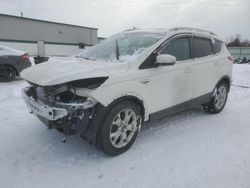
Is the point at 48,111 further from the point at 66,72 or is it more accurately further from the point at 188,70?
the point at 188,70

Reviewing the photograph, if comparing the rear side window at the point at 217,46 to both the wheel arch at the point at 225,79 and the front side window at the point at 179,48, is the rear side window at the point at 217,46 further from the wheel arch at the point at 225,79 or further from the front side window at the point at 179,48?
the front side window at the point at 179,48

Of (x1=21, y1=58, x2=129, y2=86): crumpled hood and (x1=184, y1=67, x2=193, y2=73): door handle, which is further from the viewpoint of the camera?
Result: (x1=184, y1=67, x2=193, y2=73): door handle

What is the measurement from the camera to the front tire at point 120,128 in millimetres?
2981

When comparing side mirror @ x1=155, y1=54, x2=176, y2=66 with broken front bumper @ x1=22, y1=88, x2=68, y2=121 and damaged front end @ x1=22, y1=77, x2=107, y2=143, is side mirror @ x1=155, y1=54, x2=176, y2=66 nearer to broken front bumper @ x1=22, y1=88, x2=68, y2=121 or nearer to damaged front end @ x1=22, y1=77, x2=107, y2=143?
damaged front end @ x1=22, y1=77, x2=107, y2=143

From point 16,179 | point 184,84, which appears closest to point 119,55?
point 184,84

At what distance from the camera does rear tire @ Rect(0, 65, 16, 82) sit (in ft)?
27.1

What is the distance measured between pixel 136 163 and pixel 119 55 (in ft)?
5.49

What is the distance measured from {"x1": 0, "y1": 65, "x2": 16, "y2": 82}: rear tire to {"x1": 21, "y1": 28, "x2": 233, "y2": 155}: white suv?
5231mm

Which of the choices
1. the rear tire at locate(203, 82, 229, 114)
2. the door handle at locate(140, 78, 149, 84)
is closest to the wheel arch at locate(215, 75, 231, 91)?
the rear tire at locate(203, 82, 229, 114)

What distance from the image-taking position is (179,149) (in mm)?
3490

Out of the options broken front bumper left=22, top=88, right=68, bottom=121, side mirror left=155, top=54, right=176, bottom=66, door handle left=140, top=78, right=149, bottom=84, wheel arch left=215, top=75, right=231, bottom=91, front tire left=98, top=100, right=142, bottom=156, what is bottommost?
front tire left=98, top=100, right=142, bottom=156

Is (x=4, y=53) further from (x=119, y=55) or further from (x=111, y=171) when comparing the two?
(x=111, y=171)

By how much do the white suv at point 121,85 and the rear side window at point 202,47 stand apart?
0.07ft

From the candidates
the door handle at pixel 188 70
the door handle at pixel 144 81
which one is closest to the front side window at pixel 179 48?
the door handle at pixel 188 70
